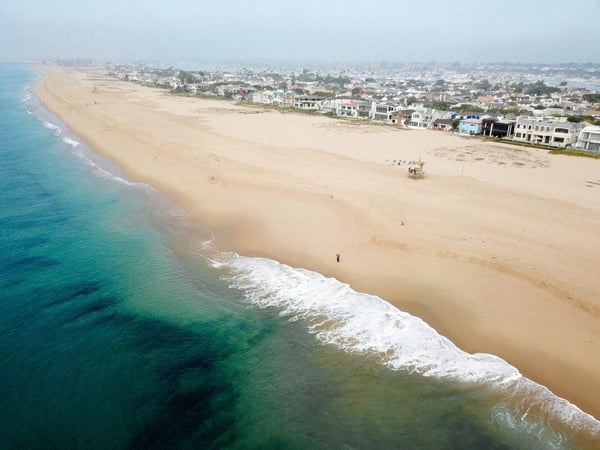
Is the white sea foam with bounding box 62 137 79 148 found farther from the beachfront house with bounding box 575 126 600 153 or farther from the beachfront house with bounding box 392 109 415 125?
the beachfront house with bounding box 575 126 600 153

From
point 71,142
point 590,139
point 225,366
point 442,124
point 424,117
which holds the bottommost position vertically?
point 225,366

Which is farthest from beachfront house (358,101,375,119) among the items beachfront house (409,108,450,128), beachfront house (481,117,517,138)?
beachfront house (481,117,517,138)

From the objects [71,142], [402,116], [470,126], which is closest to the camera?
[71,142]

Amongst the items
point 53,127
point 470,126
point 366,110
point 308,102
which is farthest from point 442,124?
point 53,127

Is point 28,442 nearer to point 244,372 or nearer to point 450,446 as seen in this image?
point 244,372

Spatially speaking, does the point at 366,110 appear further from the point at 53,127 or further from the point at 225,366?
the point at 225,366

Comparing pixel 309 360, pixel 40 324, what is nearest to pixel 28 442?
pixel 40 324

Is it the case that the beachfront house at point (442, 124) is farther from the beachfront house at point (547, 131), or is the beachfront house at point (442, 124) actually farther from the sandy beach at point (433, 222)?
the sandy beach at point (433, 222)
